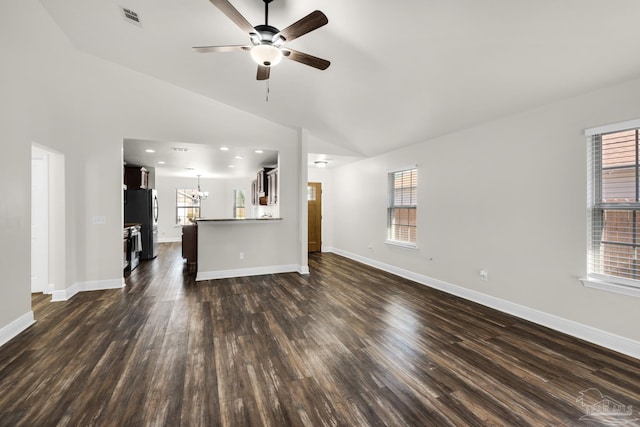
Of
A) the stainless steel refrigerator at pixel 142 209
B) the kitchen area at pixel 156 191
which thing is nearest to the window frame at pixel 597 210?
the kitchen area at pixel 156 191

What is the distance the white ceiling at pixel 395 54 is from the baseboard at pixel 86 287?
3392 millimetres

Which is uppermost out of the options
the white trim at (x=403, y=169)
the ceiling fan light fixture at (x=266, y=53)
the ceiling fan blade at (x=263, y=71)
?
the ceiling fan blade at (x=263, y=71)

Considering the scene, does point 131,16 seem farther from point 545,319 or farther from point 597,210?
point 545,319

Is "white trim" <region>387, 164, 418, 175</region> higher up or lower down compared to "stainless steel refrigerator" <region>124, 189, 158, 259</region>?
higher up

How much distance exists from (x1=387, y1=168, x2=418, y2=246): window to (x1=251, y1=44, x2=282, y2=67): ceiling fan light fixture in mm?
3325

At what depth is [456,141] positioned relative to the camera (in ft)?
13.2

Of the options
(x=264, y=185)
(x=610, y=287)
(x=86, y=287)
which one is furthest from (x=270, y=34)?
(x=264, y=185)

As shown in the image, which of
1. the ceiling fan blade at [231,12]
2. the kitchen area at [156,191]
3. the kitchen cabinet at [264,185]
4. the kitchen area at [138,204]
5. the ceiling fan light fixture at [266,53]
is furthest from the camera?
the kitchen cabinet at [264,185]

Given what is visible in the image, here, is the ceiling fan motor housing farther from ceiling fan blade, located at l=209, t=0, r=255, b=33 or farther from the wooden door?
the wooden door

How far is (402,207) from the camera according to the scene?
17.1 feet

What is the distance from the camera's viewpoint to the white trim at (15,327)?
2547 mm

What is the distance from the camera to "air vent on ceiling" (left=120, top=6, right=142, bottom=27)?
121 inches

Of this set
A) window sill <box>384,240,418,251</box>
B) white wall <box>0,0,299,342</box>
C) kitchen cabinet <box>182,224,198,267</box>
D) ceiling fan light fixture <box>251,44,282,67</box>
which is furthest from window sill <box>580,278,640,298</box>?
kitchen cabinet <box>182,224,198,267</box>

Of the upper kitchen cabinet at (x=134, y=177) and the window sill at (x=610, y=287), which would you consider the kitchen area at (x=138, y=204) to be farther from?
the window sill at (x=610, y=287)
